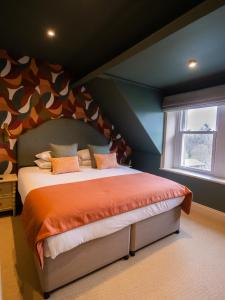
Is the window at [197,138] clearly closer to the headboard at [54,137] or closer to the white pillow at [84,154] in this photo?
the headboard at [54,137]

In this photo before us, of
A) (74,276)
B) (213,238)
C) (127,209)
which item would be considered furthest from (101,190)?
(213,238)

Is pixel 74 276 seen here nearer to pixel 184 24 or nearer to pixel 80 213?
pixel 80 213

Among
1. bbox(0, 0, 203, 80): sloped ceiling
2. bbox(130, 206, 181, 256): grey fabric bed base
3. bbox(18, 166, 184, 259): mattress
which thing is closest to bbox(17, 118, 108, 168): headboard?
bbox(18, 166, 184, 259): mattress

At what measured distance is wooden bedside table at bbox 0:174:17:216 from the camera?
2660mm

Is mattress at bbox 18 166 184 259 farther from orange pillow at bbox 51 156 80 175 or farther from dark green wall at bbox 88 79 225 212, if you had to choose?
dark green wall at bbox 88 79 225 212

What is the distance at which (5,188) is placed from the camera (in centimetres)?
268

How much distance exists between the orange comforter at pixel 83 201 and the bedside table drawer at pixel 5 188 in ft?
3.39

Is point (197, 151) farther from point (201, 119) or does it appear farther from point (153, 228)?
point (153, 228)

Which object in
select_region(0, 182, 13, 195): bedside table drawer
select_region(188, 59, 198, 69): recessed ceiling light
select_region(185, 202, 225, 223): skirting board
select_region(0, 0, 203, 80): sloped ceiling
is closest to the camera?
select_region(0, 0, 203, 80): sloped ceiling

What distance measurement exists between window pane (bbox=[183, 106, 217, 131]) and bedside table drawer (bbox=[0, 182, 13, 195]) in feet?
10.6

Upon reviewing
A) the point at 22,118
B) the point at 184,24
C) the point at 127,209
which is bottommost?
the point at 127,209

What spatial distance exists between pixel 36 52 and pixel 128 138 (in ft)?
8.05

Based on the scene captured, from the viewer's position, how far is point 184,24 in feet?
4.94

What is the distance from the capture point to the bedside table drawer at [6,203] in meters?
2.66
